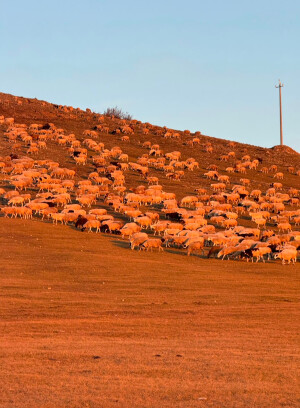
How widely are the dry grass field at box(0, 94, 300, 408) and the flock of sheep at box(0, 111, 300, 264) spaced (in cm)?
120

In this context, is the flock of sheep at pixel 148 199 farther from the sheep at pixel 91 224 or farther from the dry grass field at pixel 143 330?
the dry grass field at pixel 143 330

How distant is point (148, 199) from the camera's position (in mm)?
42969

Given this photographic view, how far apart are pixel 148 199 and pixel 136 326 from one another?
2771 centimetres

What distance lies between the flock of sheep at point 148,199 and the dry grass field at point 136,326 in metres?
1.20

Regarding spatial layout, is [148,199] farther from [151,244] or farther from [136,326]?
[136,326]

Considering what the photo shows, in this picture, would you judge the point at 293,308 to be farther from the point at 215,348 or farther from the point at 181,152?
the point at 181,152

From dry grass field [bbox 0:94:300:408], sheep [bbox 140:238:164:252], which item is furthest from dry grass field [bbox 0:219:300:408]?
sheep [bbox 140:238:164:252]

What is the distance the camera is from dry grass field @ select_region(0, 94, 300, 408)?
957 cm

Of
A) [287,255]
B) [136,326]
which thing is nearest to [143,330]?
[136,326]

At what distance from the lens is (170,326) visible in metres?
15.6

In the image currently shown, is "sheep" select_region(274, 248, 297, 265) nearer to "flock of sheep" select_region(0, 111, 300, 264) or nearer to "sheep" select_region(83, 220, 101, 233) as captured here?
"flock of sheep" select_region(0, 111, 300, 264)

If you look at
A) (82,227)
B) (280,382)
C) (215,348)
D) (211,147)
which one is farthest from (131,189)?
(280,382)

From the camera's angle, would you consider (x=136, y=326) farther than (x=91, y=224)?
No

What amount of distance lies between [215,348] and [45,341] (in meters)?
3.50
